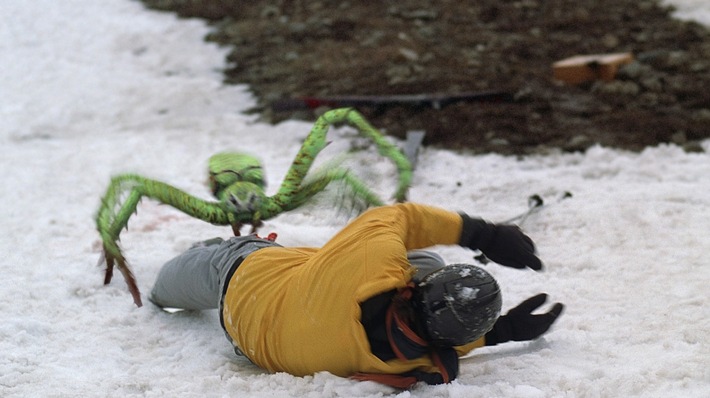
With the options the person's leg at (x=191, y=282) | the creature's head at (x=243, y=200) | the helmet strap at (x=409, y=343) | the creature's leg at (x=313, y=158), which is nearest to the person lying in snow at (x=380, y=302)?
the helmet strap at (x=409, y=343)

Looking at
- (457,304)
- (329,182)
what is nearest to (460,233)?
(457,304)

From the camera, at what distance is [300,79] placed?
326 inches

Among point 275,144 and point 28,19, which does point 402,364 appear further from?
point 28,19

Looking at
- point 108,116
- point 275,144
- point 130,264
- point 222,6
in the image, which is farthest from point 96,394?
point 222,6

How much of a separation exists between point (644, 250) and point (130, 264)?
275 centimetres

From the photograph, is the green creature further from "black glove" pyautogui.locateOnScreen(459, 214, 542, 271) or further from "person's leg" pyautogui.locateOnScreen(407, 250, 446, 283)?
"black glove" pyautogui.locateOnScreen(459, 214, 542, 271)

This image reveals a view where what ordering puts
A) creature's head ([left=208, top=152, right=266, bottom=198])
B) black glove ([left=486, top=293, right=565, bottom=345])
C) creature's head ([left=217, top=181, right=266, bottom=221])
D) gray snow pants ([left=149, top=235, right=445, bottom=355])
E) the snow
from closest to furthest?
the snow, black glove ([left=486, top=293, right=565, bottom=345]), gray snow pants ([left=149, top=235, right=445, bottom=355]), creature's head ([left=217, top=181, right=266, bottom=221]), creature's head ([left=208, top=152, right=266, bottom=198])

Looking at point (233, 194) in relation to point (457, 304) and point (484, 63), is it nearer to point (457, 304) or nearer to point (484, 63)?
point (457, 304)

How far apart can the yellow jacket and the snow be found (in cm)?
10

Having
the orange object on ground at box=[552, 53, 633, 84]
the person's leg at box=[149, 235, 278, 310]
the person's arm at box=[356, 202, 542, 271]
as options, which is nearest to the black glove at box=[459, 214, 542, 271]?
the person's arm at box=[356, 202, 542, 271]

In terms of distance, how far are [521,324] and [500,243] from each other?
38 cm

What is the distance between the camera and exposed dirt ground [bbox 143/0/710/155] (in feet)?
22.2

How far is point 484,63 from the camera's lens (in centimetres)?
814

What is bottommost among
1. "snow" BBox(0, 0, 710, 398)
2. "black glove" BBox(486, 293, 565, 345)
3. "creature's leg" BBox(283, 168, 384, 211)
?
Result: "snow" BBox(0, 0, 710, 398)
